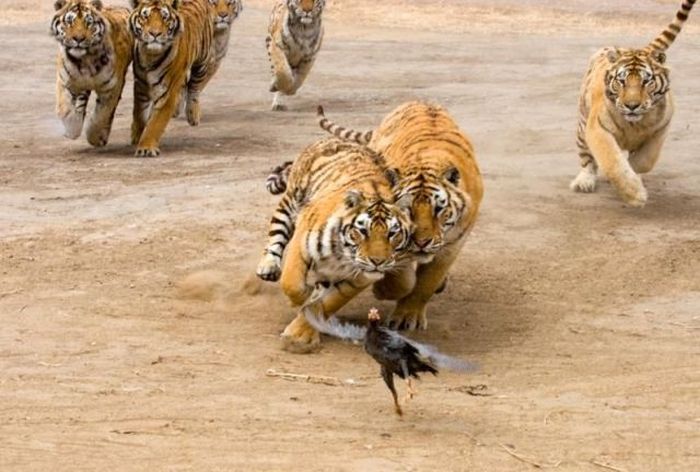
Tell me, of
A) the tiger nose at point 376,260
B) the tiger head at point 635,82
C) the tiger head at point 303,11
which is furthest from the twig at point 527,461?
the tiger head at point 303,11

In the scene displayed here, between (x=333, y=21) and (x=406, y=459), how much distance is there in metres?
15.2

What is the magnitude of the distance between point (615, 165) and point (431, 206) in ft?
9.73

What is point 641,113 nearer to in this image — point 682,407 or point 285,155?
point 285,155

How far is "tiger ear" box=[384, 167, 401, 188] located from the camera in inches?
287

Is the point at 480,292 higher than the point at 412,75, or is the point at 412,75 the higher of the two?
the point at 480,292

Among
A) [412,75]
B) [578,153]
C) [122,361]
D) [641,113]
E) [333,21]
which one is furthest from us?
[333,21]

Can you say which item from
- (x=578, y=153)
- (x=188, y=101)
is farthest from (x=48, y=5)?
(x=578, y=153)

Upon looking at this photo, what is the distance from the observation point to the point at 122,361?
683 centimetres

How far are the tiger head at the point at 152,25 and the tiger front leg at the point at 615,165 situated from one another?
10.9ft

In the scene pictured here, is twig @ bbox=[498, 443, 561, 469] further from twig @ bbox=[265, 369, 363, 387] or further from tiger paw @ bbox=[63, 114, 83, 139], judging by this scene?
tiger paw @ bbox=[63, 114, 83, 139]

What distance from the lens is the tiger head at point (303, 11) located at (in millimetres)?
14953

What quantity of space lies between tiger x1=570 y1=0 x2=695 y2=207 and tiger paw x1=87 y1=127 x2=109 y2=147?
345 centimetres

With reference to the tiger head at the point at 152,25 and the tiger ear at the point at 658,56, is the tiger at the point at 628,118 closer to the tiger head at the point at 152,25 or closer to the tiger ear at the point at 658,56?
the tiger ear at the point at 658,56

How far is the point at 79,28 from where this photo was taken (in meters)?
11.6
